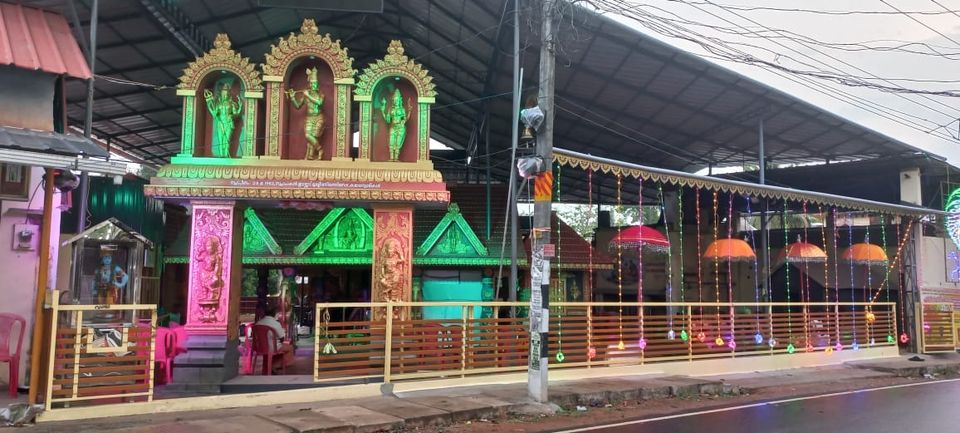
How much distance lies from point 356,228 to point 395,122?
5278 mm

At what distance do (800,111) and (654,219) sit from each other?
86.1 ft

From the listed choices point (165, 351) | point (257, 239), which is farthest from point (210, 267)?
point (257, 239)

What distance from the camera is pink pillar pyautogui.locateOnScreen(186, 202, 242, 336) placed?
11070 mm

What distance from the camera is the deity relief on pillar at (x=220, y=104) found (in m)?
11.6

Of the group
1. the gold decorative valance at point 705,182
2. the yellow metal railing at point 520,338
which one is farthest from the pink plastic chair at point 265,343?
the gold decorative valance at point 705,182

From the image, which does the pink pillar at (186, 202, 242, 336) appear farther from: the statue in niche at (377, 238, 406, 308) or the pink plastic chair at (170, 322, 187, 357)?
the statue in niche at (377, 238, 406, 308)

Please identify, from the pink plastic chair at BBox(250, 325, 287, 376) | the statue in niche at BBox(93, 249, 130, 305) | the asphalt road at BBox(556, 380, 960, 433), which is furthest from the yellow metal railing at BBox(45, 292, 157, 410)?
the asphalt road at BBox(556, 380, 960, 433)

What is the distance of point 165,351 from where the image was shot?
1053 cm

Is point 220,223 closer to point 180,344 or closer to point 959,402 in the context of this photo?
point 180,344

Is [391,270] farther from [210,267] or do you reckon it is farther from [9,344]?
[9,344]

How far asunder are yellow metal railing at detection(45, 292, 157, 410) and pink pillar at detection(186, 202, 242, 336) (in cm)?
206

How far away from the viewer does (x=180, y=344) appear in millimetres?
10836

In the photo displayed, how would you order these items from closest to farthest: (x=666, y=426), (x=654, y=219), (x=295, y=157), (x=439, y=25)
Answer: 1. (x=666, y=426)
2. (x=295, y=157)
3. (x=439, y=25)
4. (x=654, y=219)

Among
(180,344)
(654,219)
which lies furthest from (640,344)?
(654,219)
